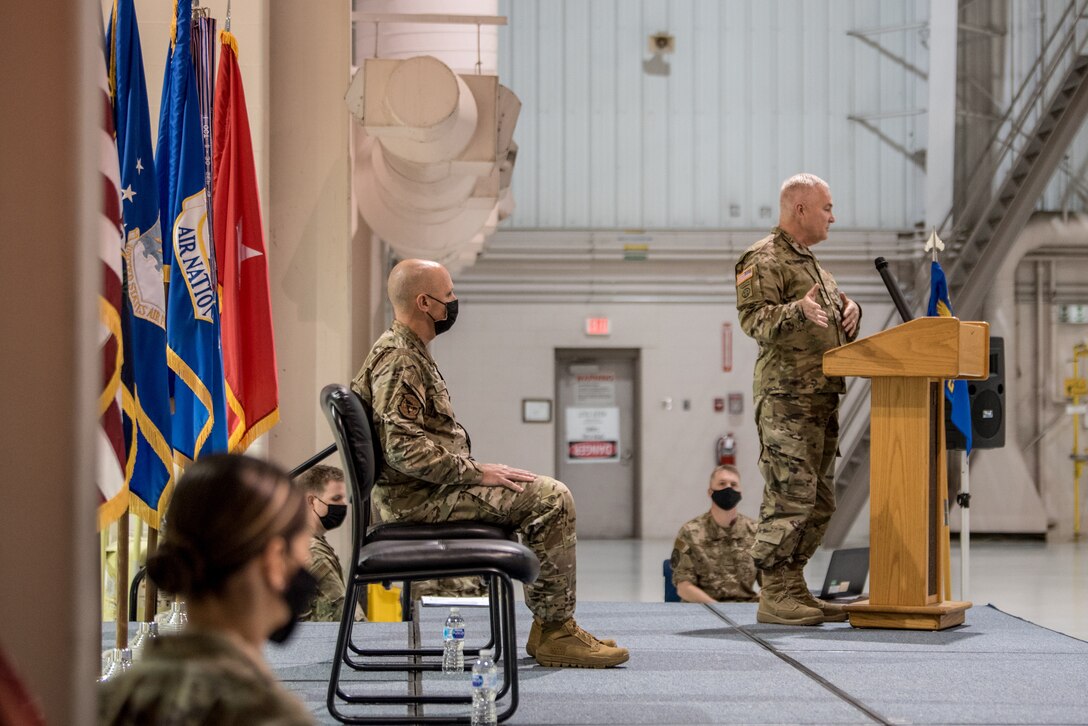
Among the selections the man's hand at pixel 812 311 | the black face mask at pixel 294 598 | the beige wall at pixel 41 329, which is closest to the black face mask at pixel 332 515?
the man's hand at pixel 812 311

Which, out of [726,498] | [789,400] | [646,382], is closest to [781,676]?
[789,400]

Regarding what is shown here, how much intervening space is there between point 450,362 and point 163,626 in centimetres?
1015

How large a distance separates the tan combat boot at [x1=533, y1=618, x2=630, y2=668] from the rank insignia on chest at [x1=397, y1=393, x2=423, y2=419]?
2.71 feet

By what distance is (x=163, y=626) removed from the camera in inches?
175

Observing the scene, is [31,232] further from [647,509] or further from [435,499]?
[647,509]

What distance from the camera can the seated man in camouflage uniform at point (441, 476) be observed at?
11.4 ft

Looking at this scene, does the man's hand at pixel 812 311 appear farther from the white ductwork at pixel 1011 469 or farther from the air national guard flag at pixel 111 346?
the white ductwork at pixel 1011 469

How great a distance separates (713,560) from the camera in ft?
22.2

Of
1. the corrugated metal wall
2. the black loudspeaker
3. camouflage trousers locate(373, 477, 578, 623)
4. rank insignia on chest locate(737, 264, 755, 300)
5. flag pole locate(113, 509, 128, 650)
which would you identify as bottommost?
flag pole locate(113, 509, 128, 650)

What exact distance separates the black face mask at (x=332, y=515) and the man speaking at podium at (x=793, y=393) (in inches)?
69.4

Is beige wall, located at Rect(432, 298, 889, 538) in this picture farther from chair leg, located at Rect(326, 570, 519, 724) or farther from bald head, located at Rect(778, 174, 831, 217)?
chair leg, located at Rect(326, 570, 519, 724)

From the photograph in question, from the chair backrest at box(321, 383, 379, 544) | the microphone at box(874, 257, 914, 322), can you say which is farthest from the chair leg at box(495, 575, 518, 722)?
the microphone at box(874, 257, 914, 322)

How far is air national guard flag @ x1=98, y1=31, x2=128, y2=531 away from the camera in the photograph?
310 centimetres

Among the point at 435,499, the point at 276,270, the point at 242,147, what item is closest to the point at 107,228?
the point at 435,499
